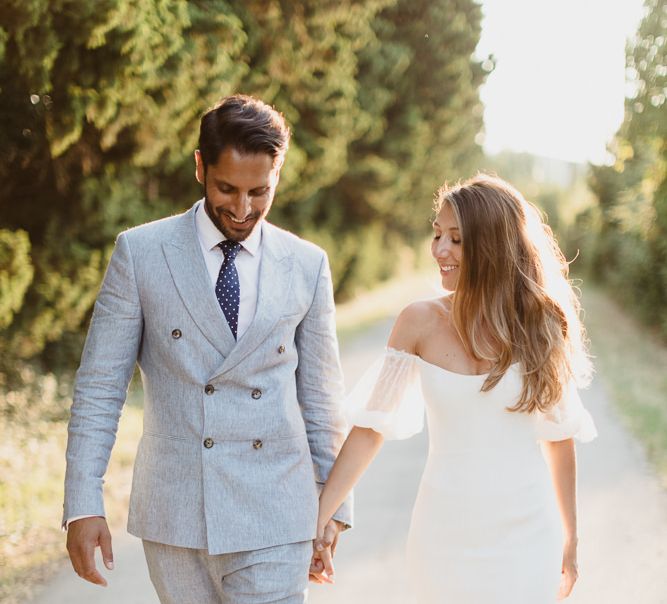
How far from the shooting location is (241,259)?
3049 millimetres

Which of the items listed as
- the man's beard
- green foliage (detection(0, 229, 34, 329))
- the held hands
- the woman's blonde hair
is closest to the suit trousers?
the held hands

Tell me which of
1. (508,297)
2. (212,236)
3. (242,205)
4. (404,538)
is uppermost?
(242,205)

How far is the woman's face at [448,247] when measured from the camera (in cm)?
316

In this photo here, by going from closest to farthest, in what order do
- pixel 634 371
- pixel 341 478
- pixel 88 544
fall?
pixel 88 544 → pixel 341 478 → pixel 634 371

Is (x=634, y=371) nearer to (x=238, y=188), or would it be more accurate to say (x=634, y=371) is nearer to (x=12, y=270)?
(x=12, y=270)

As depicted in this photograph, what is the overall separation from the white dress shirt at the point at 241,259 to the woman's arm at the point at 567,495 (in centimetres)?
117

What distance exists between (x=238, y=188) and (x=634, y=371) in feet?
41.2

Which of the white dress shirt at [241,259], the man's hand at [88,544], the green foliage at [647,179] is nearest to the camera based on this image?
the man's hand at [88,544]

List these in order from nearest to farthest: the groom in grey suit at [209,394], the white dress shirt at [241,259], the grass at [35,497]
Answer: the groom in grey suit at [209,394] < the white dress shirt at [241,259] < the grass at [35,497]

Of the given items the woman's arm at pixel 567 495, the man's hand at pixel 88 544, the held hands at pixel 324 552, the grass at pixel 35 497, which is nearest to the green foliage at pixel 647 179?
the grass at pixel 35 497

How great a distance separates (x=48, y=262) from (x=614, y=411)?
6.57m

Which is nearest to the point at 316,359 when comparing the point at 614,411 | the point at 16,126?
the point at 16,126

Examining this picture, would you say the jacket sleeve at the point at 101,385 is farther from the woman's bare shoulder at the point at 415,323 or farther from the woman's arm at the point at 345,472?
the woman's bare shoulder at the point at 415,323

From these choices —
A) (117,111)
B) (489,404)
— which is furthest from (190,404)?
(117,111)
